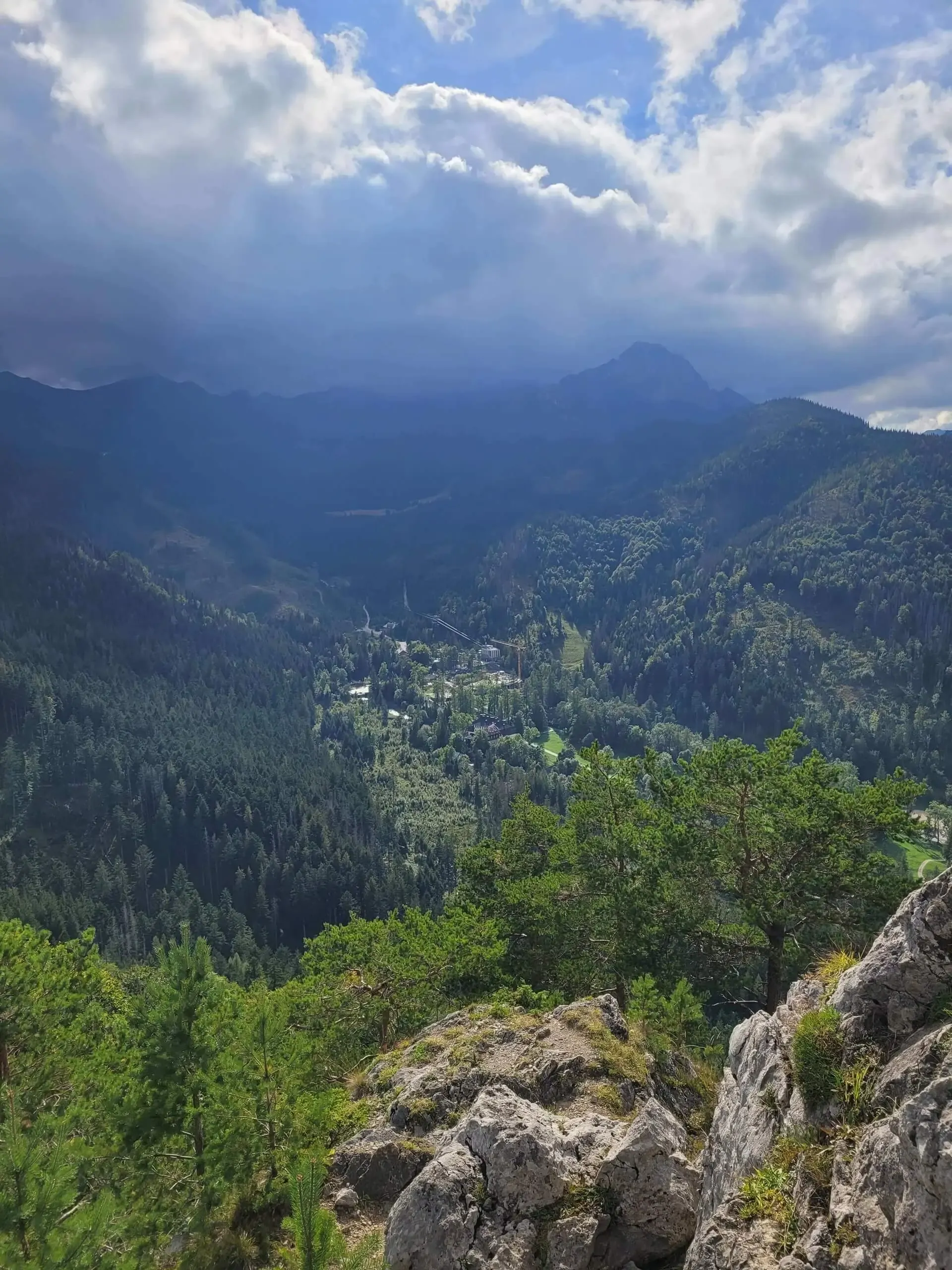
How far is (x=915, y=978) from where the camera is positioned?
35.7ft

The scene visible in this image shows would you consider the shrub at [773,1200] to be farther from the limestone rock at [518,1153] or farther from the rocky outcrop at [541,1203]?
the limestone rock at [518,1153]

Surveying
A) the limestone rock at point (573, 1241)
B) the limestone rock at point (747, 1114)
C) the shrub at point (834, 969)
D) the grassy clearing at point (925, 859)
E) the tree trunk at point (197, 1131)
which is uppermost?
the shrub at point (834, 969)

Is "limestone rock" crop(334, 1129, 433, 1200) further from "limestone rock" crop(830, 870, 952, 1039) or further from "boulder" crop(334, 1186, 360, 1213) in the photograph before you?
"limestone rock" crop(830, 870, 952, 1039)

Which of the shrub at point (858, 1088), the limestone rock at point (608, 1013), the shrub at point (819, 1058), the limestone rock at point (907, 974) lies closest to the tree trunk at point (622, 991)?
the limestone rock at point (608, 1013)

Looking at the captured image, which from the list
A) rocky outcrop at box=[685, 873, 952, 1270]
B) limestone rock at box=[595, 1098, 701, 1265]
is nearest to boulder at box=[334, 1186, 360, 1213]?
limestone rock at box=[595, 1098, 701, 1265]

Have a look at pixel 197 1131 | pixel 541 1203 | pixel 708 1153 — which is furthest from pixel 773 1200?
pixel 197 1131

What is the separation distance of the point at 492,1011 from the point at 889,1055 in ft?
56.4

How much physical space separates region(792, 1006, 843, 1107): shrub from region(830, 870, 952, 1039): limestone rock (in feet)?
1.00

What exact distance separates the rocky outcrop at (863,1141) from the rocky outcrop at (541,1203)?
1.17m

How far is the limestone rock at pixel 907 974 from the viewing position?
422 inches

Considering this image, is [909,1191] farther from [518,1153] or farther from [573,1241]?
[518,1153]

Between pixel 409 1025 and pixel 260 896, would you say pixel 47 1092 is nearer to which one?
pixel 409 1025

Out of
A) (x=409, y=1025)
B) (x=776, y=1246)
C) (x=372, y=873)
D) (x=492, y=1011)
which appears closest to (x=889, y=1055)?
(x=776, y=1246)

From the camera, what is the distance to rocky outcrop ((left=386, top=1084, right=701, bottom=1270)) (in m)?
12.7
